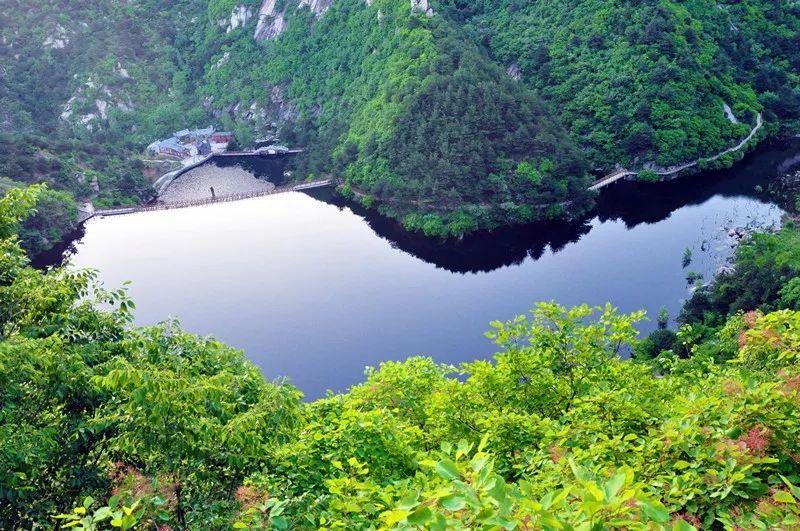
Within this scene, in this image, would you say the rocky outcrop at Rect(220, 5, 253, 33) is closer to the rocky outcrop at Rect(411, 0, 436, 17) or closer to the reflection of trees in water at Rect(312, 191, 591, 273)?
the rocky outcrop at Rect(411, 0, 436, 17)

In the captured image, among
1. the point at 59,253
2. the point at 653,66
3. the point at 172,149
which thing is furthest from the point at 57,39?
the point at 653,66

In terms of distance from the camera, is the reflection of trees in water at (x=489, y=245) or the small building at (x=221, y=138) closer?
the reflection of trees in water at (x=489, y=245)

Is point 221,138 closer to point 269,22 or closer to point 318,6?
point 269,22

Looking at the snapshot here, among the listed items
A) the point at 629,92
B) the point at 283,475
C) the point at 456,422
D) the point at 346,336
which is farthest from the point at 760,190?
the point at 283,475

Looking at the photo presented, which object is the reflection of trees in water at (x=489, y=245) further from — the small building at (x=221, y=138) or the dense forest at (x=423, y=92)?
the small building at (x=221, y=138)

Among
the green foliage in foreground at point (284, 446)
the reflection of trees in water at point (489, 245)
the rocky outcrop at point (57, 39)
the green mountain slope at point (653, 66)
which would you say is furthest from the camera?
the rocky outcrop at point (57, 39)

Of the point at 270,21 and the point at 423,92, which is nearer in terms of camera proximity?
the point at 423,92

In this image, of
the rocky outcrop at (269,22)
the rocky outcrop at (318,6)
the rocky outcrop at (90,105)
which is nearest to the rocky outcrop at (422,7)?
the rocky outcrop at (318,6)
